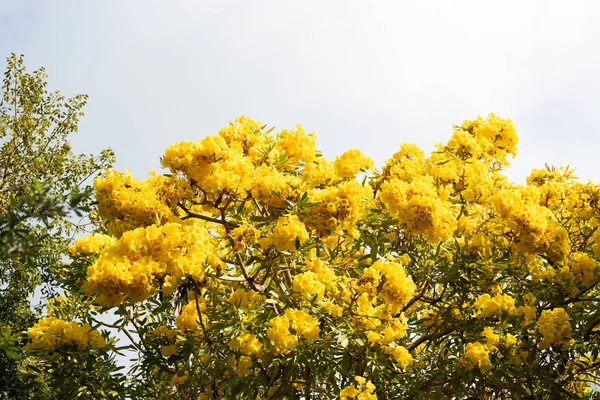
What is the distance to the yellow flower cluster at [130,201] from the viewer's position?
5.16 metres

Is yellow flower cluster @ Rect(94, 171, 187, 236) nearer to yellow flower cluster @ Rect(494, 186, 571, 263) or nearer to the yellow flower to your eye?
the yellow flower

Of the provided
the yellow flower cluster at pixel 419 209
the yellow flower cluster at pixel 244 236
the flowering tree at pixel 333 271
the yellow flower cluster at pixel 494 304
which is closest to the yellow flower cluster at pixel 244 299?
the flowering tree at pixel 333 271

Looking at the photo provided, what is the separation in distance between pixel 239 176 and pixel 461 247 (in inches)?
92.3

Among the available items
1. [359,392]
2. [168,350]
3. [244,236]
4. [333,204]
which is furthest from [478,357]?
[168,350]

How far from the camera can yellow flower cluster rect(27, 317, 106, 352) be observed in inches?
238

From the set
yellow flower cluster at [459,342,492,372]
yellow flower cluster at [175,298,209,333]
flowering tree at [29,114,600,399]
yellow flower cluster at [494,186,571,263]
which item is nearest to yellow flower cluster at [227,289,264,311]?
flowering tree at [29,114,600,399]

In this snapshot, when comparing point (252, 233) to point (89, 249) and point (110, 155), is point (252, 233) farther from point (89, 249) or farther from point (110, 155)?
point (110, 155)

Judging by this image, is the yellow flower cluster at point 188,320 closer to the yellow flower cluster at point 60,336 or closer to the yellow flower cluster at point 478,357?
the yellow flower cluster at point 60,336

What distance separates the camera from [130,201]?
5148 millimetres

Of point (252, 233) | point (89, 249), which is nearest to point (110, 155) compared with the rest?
point (89, 249)

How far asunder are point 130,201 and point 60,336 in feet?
5.93

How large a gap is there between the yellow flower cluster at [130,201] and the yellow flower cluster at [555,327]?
3.36 metres

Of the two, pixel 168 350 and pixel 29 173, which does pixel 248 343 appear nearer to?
pixel 168 350

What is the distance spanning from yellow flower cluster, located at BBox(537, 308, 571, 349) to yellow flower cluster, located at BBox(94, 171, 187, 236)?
336 cm
